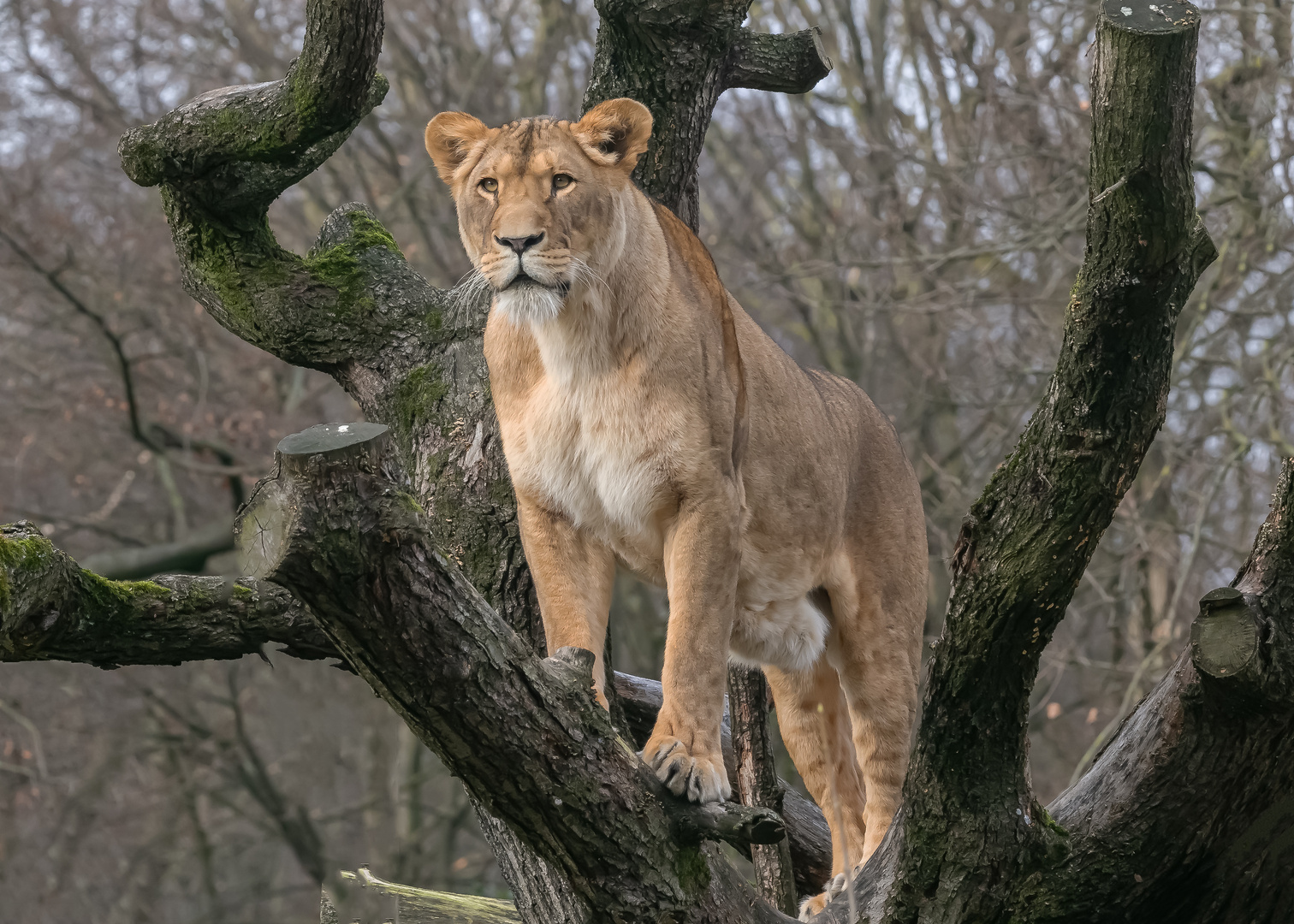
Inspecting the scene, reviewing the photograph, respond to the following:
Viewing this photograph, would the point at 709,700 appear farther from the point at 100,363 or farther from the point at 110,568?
the point at 100,363

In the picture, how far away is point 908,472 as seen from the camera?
591 cm

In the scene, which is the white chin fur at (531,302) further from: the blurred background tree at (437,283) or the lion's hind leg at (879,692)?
the blurred background tree at (437,283)

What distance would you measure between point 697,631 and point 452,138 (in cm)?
177

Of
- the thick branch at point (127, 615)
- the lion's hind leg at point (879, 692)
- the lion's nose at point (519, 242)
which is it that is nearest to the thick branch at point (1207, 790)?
the lion's hind leg at point (879, 692)

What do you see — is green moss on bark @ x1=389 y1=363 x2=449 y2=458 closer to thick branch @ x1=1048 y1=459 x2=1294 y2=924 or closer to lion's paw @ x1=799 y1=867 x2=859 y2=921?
lion's paw @ x1=799 y1=867 x2=859 y2=921

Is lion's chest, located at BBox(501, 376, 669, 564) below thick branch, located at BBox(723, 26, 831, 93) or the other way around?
below

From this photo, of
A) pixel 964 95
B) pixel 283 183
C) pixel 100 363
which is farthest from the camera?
pixel 100 363

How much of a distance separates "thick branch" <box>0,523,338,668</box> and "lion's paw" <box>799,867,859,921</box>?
6.54 feet

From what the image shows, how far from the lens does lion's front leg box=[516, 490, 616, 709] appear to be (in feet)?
14.7

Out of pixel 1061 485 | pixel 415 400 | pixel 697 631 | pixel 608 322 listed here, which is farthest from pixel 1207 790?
pixel 415 400

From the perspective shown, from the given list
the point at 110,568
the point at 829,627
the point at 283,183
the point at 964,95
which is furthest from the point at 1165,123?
the point at 110,568

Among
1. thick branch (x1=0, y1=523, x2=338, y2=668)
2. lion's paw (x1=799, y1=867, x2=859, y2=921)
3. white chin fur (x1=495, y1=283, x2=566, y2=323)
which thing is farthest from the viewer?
lion's paw (x1=799, y1=867, x2=859, y2=921)

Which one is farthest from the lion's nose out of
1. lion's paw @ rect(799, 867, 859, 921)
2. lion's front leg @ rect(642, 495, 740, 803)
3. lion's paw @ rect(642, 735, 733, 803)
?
lion's paw @ rect(799, 867, 859, 921)

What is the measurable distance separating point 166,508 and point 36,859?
431 cm
